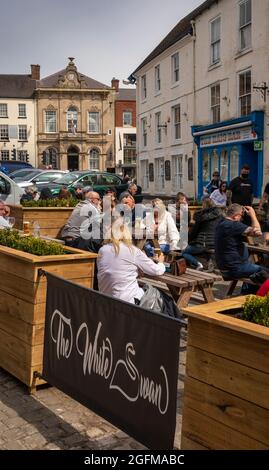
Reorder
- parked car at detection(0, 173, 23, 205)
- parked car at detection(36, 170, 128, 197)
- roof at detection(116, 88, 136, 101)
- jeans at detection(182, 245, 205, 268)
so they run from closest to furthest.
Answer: jeans at detection(182, 245, 205, 268) → parked car at detection(0, 173, 23, 205) → parked car at detection(36, 170, 128, 197) → roof at detection(116, 88, 136, 101)

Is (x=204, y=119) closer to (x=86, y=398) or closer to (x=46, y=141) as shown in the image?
(x=86, y=398)

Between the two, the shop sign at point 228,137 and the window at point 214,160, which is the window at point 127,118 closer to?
the shop sign at point 228,137

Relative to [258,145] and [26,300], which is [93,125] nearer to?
[258,145]

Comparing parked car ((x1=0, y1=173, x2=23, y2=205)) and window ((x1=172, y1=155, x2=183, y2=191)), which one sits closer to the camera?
parked car ((x1=0, y1=173, x2=23, y2=205))

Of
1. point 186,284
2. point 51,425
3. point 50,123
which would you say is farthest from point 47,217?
point 50,123

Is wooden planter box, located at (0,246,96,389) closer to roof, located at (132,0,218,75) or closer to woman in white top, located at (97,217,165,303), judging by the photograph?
woman in white top, located at (97,217,165,303)

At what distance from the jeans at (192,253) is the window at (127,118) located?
190 ft

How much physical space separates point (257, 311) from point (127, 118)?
64675 millimetres

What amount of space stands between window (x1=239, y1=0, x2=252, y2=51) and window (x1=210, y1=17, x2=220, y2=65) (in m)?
2.09

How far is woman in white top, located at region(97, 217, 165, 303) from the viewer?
4.97 m

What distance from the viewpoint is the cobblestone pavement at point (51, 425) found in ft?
12.3

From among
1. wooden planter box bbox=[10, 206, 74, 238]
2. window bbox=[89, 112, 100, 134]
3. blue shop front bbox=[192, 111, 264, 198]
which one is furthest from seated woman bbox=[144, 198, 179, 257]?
window bbox=[89, 112, 100, 134]

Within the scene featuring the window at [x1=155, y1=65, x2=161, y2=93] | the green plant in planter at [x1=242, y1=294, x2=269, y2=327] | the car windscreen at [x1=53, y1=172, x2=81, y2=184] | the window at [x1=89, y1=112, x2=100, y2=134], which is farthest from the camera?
the window at [x1=89, y1=112, x2=100, y2=134]

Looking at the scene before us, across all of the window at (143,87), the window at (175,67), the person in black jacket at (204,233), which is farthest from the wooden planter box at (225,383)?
the window at (143,87)
